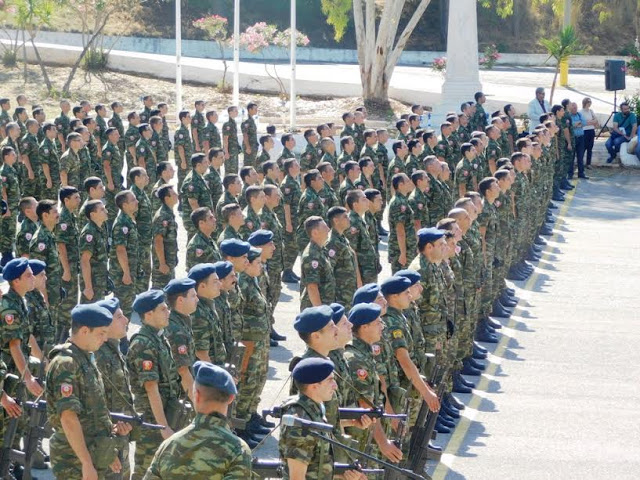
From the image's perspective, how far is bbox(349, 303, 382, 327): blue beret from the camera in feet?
22.8

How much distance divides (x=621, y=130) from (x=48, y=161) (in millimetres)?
12311

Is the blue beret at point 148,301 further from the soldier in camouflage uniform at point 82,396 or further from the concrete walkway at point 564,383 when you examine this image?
the concrete walkway at point 564,383

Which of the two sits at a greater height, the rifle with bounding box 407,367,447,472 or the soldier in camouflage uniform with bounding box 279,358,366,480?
the soldier in camouflage uniform with bounding box 279,358,366,480

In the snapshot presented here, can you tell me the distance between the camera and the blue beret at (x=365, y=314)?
6953mm

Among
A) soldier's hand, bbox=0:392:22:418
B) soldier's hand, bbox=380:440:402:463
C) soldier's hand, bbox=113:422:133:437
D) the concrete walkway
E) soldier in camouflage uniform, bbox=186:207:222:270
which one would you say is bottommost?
the concrete walkway

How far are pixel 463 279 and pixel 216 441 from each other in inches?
240

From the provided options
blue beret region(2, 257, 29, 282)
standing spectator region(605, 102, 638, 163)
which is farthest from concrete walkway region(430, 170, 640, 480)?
standing spectator region(605, 102, 638, 163)

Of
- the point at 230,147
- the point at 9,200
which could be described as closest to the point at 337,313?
the point at 9,200

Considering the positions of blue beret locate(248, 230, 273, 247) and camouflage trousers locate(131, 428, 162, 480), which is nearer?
camouflage trousers locate(131, 428, 162, 480)

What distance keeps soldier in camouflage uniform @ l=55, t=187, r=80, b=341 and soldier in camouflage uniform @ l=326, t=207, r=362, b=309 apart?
8.20 ft

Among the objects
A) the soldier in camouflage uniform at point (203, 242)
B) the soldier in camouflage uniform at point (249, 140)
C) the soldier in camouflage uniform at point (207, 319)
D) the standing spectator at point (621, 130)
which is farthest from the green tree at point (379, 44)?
the soldier in camouflage uniform at point (207, 319)

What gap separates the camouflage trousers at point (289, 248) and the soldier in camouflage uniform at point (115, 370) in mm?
6907

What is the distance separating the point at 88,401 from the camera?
6449 millimetres

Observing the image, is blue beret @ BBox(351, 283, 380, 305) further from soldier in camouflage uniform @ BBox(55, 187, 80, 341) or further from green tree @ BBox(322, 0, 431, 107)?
green tree @ BBox(322, 0, 431, 107)
